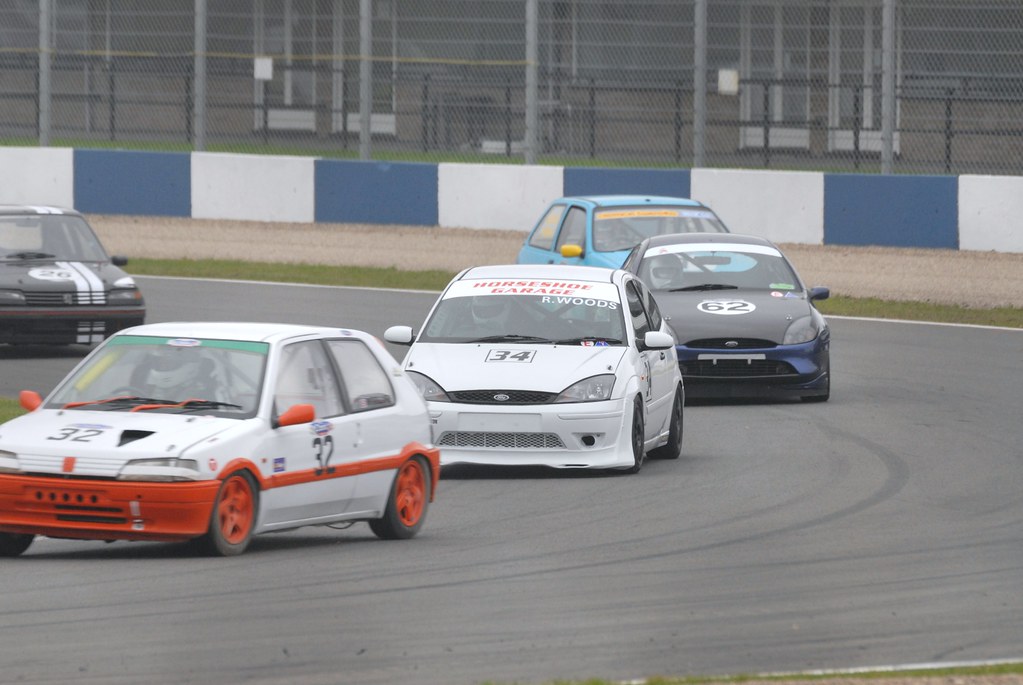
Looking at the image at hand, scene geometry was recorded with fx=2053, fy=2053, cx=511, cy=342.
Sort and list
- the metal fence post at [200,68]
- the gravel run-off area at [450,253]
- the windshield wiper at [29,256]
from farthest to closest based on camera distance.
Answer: the metal fence post at [200,68] < the gravel run-off area at [450,253] < the windshield wiper at [29,256]

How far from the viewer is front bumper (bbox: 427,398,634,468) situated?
1250 cm

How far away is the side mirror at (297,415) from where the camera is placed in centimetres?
940

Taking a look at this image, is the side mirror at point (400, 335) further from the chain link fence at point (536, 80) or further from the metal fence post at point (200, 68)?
the metal fence post at point (200, 68)

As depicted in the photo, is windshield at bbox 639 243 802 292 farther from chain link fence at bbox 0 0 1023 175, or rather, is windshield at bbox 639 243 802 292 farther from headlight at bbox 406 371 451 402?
chain link fence at bbox 0 0 1023 175

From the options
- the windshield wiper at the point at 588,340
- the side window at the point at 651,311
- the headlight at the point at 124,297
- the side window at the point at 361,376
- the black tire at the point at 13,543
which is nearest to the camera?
the black tire at the point at 13,543

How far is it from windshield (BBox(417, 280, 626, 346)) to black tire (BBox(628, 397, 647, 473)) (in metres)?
0.58

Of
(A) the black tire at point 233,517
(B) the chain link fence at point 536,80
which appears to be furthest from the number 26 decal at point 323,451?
(B) the chain link fence at point 536,80

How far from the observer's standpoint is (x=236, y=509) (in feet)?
30.1

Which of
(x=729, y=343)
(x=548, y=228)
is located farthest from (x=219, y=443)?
(x=548, y=228)

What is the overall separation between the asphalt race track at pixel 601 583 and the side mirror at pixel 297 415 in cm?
62

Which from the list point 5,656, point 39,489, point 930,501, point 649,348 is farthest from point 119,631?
point 649,348

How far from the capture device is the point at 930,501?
37.5 feet

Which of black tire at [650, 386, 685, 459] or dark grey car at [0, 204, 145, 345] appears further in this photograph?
dark grey car at [0, 204, 145, 345]

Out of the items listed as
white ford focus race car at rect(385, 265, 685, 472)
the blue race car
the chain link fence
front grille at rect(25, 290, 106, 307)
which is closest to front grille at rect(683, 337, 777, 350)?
the blue race car
